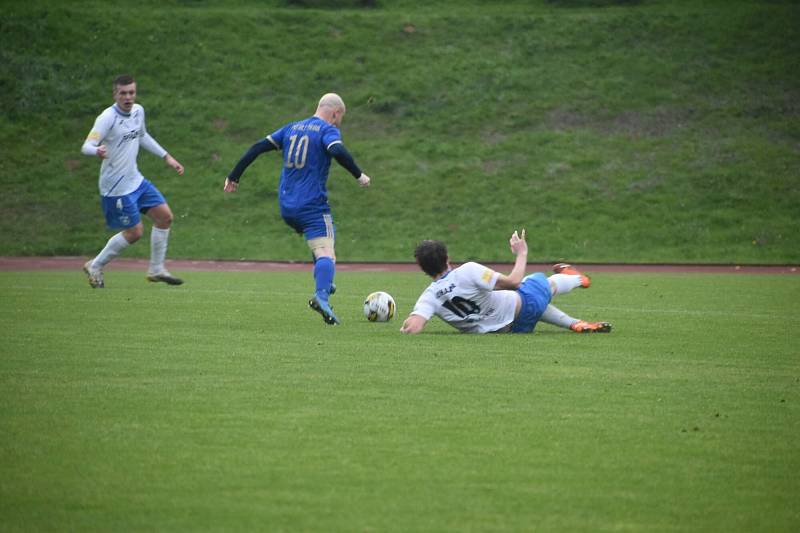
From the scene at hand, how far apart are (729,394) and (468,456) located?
2.61 metres

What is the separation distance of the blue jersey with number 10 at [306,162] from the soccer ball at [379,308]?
1069mm

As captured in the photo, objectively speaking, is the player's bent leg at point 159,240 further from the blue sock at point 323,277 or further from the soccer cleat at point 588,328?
the soccer cleat at point 588,328

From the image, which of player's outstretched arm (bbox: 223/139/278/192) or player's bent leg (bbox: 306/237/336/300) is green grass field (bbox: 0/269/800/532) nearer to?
player's bent leg (bbox: 306/237/336/300)

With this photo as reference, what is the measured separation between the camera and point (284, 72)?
3700 centimetres

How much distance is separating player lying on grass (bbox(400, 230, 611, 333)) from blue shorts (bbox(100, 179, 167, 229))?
624 centimetres

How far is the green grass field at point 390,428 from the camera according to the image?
4.98m

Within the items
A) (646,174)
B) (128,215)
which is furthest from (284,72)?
(128,215)

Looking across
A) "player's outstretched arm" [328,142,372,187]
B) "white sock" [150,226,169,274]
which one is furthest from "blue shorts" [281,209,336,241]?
"white sock" [150,226,169,274]

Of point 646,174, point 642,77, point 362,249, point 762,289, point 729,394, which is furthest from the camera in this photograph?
point 642,77

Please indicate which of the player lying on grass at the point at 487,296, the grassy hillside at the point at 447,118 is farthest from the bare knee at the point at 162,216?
the grassy hillside at the point at 447,118

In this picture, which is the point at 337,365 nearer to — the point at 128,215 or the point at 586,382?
the point at 586,382

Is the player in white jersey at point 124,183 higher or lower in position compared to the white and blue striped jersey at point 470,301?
higher

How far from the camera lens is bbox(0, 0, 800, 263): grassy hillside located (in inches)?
1107

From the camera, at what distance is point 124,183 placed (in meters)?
16.0
